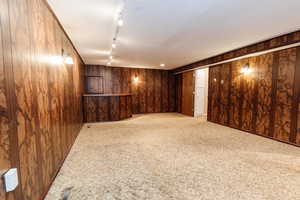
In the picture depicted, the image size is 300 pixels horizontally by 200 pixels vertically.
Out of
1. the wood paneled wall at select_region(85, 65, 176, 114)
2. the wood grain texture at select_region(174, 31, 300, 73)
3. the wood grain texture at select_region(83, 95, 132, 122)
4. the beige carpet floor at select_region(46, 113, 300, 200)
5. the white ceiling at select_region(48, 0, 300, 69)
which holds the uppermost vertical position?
the white ceiling at select_region(48, 0, 300, 69)

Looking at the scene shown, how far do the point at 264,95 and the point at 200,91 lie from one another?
311 cm

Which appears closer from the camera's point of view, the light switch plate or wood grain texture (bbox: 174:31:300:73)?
the light switch plate

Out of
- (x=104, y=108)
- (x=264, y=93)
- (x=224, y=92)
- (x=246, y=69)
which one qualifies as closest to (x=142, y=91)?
(x=104, y=108)

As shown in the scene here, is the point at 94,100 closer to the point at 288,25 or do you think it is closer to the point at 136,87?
the point at 136,87

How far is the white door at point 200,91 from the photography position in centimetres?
660

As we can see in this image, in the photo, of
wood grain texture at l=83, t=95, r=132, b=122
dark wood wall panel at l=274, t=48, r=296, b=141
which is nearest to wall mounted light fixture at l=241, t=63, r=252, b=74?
dark wood wall panel at l=274, t=48, r=296, b=141

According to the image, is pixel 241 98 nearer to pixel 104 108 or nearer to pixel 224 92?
pixel 224 92

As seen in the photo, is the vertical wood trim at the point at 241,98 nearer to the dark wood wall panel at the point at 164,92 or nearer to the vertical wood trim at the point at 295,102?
the vertical wood trim at the point at 295,102

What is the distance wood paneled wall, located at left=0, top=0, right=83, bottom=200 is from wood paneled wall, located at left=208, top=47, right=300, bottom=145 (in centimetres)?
453

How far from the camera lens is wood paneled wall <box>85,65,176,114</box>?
7.09m

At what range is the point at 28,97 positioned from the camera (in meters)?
1.37

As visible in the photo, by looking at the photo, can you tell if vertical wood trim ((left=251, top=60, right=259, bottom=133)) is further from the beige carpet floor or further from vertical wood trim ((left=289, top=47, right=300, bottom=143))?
vertical wood trim ((left=289, top=47, right=300, bottom=143))

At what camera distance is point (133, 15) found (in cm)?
235

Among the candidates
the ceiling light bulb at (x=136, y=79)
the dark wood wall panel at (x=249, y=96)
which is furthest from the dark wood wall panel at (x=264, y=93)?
the ceiling light bulb at (x=136, y=79)
